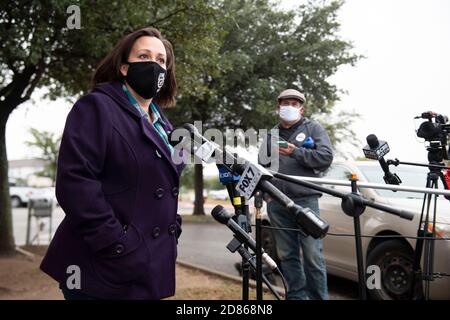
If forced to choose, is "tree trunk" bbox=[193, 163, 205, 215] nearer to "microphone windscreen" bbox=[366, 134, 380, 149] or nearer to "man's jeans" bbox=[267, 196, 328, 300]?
"man's jeans" bbox=[267, 196, 328, 300]

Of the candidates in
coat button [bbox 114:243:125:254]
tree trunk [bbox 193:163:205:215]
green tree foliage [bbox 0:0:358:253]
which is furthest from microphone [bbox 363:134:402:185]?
tree trunk [bbox 193:163:205:215]

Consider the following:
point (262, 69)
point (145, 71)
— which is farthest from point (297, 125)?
point (262, 69)

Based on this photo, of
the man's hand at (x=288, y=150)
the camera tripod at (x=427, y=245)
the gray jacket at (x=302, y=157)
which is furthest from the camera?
the gray jacket at (x=302, y=157)

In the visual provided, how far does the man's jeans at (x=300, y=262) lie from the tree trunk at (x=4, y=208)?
630 cm

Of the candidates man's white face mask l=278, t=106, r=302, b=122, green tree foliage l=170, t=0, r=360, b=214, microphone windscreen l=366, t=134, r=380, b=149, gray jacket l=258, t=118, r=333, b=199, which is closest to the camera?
microphone windscreen l=366, t=134, r=380, b=149

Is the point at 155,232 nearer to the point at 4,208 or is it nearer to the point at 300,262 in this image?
the point at 300,262

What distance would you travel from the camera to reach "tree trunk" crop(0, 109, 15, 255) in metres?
7.86

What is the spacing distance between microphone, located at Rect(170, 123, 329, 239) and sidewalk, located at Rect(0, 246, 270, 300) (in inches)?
135

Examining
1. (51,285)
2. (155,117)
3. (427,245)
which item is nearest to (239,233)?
(155,117)

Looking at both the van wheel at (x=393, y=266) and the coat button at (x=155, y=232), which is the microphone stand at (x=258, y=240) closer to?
the coat button at (x=155, y=232)

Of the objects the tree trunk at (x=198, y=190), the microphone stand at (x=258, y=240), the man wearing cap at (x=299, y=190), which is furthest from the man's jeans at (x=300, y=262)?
the tree trunk at (x=198, y=190)

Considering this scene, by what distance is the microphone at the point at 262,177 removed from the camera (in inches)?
47.8

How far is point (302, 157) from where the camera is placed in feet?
11.2
